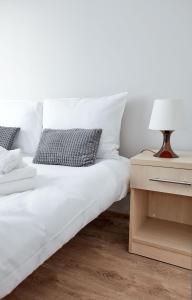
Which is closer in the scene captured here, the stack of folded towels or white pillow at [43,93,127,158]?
the stack of folded towels

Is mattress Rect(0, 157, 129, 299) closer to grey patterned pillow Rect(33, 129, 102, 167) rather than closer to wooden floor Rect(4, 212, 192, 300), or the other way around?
grey patterned pillow Rect(33, 129, 102, 167)

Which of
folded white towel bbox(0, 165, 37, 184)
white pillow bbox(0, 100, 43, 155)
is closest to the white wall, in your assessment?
white pillow bbox(0, 100, 43, 155)

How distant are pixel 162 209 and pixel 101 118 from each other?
863 millimetres

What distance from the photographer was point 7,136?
207 centimetres

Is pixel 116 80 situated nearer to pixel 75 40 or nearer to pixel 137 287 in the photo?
pixel 75 40

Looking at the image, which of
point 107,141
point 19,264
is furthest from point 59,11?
point 19,264

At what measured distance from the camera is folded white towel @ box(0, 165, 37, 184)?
1181 millimetres

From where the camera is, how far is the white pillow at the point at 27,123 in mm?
2172

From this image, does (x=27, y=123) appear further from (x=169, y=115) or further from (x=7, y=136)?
(x=169, y=115)

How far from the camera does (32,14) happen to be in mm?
2426

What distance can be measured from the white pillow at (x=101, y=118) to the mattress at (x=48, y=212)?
274 millimetres

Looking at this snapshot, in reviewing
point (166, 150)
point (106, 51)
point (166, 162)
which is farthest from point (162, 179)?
point (106, 51)

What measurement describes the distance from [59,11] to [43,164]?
57.8 inches

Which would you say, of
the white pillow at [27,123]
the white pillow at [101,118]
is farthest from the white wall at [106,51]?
the white pillow at [27,123]
